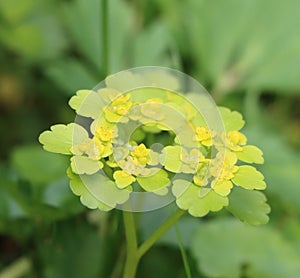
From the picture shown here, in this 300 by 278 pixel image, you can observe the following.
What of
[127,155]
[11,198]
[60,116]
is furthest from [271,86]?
[127,155]

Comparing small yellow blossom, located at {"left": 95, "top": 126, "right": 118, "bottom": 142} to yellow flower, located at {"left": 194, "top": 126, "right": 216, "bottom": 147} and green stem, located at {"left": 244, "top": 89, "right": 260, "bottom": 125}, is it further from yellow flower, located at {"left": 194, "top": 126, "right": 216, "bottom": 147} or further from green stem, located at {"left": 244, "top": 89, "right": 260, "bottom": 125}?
green stem, located at {"left": 244, "top": 89, "right": 260, "bottom": 125}

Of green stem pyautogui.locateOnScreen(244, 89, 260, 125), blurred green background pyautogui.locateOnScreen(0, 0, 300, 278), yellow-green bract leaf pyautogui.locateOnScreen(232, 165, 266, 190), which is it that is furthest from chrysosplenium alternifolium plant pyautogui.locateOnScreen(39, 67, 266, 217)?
green stem pyautogui.locateOnScreen(244, 89, 260, 125)

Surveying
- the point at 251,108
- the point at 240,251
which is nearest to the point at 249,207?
the point at 240,251

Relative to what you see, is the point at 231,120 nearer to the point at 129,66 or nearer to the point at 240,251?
the point at 240,251

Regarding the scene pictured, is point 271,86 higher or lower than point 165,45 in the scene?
lower

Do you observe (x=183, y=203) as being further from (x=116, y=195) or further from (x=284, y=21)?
(x=284, y=21)

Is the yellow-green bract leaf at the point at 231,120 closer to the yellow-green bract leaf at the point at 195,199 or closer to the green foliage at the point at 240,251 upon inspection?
the yellow-green bract leaf at the point at 195,199

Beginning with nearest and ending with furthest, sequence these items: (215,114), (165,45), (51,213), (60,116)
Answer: (215,114) < (51,213) < (165,45) < (60,116)

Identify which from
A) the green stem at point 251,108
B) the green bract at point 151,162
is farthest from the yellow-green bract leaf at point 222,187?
the green stem at point 251,108
